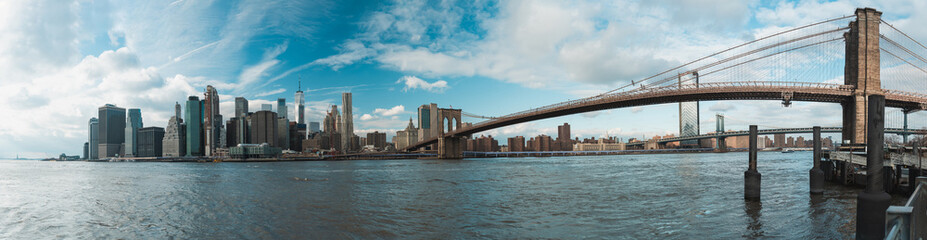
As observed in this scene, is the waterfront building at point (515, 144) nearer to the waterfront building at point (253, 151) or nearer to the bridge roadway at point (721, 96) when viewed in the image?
the waterfront building at point (253, 151)

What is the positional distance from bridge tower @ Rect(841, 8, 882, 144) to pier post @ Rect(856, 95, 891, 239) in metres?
36.3

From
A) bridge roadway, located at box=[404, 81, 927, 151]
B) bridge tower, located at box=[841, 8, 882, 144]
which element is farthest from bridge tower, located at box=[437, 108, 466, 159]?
bridge tower, located at box=[841, 8, 882, 144]

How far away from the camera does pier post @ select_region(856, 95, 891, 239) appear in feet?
25.0

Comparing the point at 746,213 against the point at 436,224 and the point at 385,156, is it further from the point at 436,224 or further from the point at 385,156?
the point at 385,156

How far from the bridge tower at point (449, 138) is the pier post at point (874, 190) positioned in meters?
79.7

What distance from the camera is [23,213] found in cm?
1820

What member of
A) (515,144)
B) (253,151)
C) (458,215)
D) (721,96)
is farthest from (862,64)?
(253,151)

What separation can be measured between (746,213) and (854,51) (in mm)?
34160

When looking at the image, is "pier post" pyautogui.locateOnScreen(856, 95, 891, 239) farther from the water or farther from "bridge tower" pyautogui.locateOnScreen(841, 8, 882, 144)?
"bridge tower" pyautogui.locateOnScreen(841, 8, 882, 144)

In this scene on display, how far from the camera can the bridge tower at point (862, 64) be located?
1442 inches

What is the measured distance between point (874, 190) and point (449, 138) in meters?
82.9

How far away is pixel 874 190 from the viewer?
7.88 m

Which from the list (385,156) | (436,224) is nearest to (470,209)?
(436,224)

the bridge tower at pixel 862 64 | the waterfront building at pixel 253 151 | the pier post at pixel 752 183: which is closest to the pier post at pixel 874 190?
the pier post at pixel 752 183
